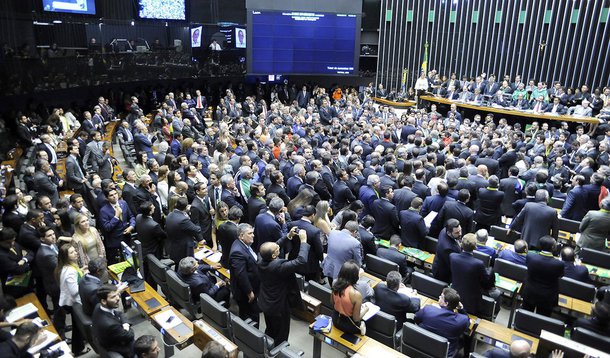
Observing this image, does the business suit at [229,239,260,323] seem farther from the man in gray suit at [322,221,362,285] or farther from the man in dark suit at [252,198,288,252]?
the man in gray suit at [322,221,362,285]

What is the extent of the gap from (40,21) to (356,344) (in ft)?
41.1

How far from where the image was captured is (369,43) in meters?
21.8

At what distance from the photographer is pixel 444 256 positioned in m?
5.29

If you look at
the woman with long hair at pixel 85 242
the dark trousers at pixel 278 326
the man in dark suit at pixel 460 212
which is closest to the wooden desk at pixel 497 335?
the man in dark suit at pixel 460 212

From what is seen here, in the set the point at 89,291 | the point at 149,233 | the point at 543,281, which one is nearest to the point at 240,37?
the point at 149,233

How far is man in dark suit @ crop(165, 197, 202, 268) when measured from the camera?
536cm

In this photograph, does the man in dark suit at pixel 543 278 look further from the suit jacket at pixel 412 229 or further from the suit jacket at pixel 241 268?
the suit jacket at pixel 241 268

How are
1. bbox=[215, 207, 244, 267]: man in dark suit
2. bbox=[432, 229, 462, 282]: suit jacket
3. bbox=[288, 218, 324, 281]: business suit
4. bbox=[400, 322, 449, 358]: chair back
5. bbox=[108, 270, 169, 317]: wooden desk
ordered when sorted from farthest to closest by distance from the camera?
bbox=[432, 229, 462, 282]: suit jacket, bbox=[215, 207, 244, 267]: man in dark suit, bbox=[288, 218, 324, 281]: business suit, bbox=[108, 270, 169, 317]: wooden desk, bbox=[400, 322, 449, 358]: chair back

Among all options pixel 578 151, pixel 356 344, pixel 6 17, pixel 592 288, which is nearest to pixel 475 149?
pixel 578 151

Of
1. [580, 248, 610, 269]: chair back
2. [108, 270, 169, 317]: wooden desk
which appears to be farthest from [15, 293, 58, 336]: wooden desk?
[580, 248, 610, 269]: chair back

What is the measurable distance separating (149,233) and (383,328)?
9.99 ft

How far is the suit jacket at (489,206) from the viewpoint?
719cm

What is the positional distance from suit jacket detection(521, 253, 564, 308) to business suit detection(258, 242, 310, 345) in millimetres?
2668

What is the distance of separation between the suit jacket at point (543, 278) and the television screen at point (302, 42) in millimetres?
15966
